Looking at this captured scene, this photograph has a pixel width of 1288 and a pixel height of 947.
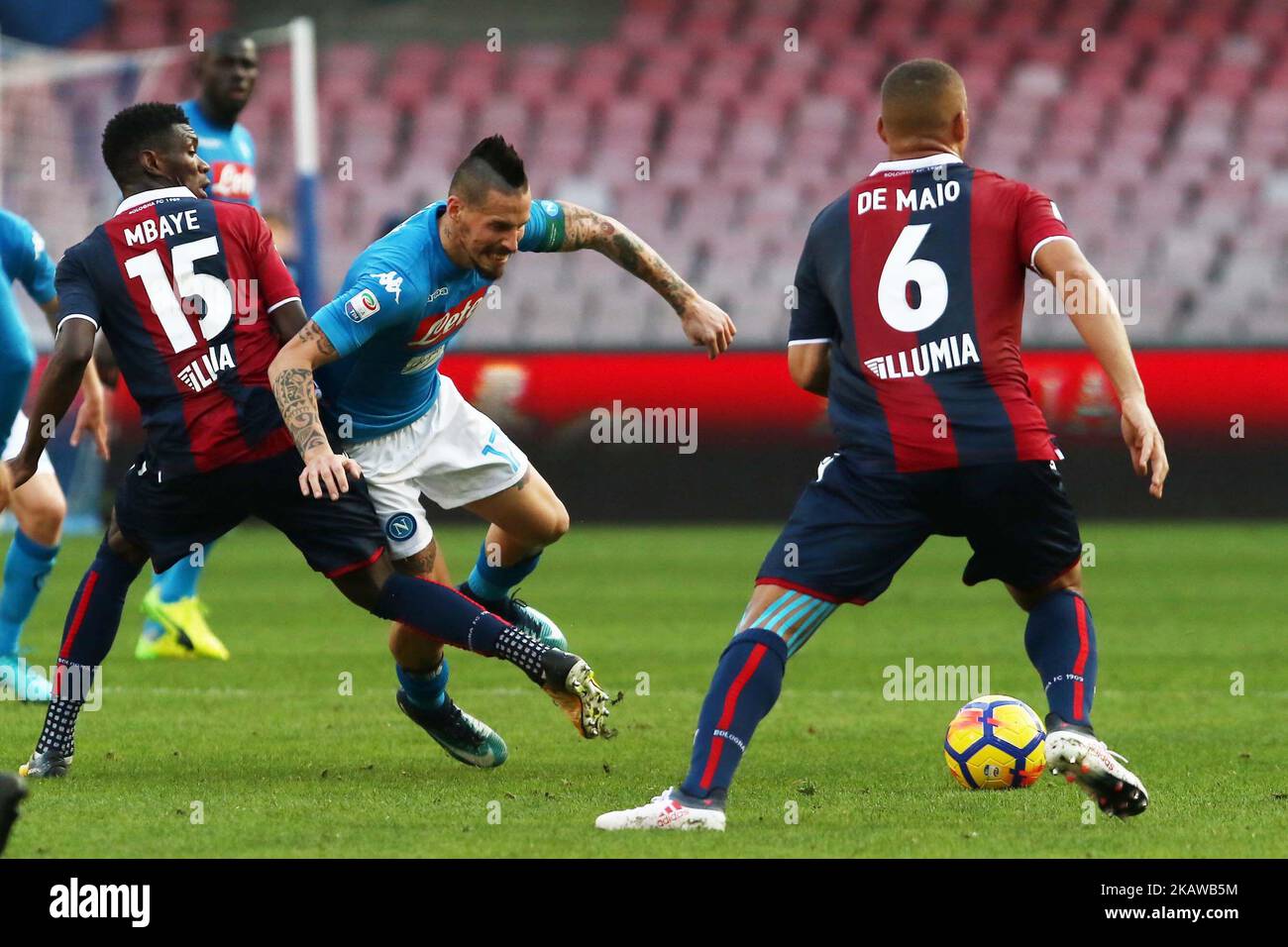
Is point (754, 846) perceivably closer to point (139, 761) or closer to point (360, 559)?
point (360, 559)

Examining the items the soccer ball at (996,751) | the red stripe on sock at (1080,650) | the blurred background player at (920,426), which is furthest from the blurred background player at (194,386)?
the red stripe on sock at (1080,650)

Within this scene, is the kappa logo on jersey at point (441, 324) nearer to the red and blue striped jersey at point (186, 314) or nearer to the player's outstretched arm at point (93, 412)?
the red and blue striped jersey at point (186, 314)

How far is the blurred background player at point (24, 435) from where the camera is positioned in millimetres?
7242

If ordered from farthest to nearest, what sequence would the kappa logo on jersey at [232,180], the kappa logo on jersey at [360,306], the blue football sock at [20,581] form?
1. the kappa logo on jersey at [232,180]
2. the blue football sock at [20,581]
3. the kappa logo on jersey at [360,306]

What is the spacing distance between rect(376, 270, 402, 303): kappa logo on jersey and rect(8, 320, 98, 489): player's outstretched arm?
A: 0.86m

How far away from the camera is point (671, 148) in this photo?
836 inches

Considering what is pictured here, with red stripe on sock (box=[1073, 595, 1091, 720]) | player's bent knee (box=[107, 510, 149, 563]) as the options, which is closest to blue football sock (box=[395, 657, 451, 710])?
player's bent knee (box=[107, 510, 149, 563])

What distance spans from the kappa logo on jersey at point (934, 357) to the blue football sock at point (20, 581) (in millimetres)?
4292

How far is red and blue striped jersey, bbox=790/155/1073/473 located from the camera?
491 centimetres

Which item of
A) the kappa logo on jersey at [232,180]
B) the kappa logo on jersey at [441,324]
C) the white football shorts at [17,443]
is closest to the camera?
the kappa logo on jersey at [441,324]

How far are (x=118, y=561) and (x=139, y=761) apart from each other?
0.69 metres

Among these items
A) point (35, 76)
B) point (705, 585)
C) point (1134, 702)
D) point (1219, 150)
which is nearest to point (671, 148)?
point (1219, 150)

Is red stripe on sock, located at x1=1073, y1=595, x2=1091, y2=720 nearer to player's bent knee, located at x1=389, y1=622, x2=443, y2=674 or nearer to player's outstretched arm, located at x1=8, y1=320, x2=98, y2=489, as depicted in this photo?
player's bent knee, located at x1=389, y1=622, x2=443, y2=674

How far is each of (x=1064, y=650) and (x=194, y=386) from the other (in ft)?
8.55
